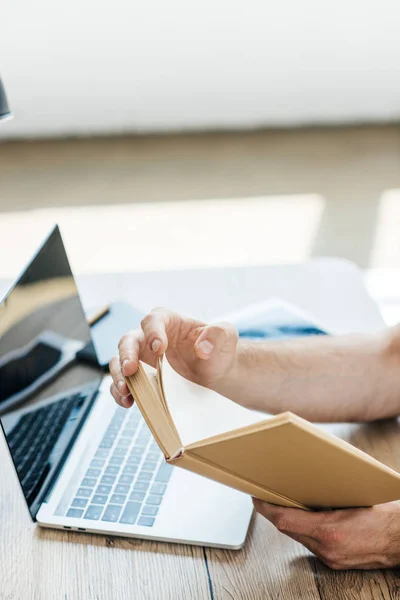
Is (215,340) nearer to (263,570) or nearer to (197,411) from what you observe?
(197,411)

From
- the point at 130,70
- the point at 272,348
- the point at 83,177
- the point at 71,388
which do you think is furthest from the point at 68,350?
the point at 130,70

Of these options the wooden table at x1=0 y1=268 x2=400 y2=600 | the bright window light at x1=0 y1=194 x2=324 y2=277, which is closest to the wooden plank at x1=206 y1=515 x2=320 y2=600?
the wooden table at x1=0 y1=268 x2=400 y2=600

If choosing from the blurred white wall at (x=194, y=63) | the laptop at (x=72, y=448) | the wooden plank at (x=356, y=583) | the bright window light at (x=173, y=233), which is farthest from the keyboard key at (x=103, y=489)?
the blurred white wall at (x=194, y=63)

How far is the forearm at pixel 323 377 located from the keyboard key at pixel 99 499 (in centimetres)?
22

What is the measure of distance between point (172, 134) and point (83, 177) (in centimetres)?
65

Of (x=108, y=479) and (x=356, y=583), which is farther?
(x=108, y=479)

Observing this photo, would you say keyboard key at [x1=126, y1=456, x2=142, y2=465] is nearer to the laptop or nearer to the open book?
the laptop

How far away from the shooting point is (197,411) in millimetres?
763

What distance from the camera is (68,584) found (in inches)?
28.6

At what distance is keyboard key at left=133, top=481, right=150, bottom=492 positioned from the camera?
839 mm

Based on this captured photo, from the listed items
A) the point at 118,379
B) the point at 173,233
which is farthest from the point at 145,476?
the point at 173,233

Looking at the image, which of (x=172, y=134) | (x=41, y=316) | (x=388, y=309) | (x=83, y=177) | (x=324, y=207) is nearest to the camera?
(x=41, y=316)

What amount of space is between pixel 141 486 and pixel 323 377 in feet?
1.00

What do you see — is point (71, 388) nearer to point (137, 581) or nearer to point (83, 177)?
point (137, 581)
